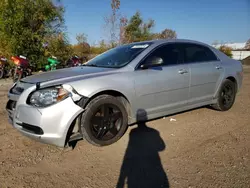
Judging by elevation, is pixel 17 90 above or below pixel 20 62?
below

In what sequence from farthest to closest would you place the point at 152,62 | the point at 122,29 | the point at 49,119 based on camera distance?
the point at 122,29 → the point at 152,62 → the point at 49,119

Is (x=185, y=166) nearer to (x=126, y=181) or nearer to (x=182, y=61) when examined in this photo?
(x=126, y=181)

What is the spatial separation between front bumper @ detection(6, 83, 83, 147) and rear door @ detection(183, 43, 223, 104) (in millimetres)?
2320

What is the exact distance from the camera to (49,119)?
2746 millimetres

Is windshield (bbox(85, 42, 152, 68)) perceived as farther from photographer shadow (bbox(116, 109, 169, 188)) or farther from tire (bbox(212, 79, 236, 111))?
tire (bbox(212, 79, 236, 111))

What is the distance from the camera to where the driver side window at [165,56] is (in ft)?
11.9

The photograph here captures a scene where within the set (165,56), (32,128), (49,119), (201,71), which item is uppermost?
(165,56)

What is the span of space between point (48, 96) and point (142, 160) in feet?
4.75

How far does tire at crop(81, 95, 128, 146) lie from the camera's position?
2.99 m

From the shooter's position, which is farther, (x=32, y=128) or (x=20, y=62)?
(x=20, y=62)

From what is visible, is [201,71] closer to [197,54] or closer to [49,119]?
[197,54]

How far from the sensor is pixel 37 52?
12.4 meters

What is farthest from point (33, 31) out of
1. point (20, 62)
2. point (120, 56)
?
point (120, 56)

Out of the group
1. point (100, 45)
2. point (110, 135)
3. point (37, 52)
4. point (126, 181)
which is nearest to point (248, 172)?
point (126, 181)
